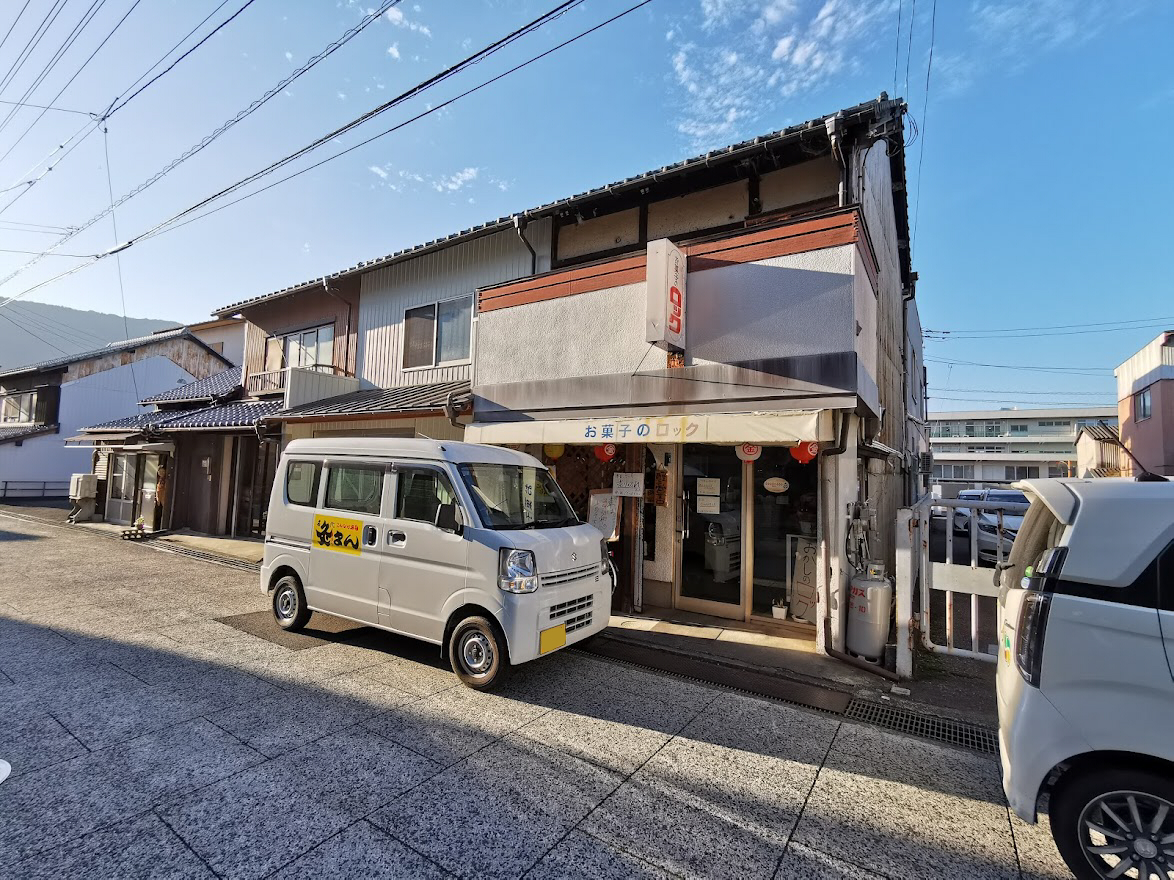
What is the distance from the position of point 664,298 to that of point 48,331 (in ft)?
298

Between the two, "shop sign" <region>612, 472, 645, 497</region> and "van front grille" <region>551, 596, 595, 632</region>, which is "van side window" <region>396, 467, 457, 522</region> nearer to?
"van front grille" <region>551, 596, 595, 632</region>

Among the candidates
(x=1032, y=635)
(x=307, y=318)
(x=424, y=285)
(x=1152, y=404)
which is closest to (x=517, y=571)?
(x=1032, y=635)

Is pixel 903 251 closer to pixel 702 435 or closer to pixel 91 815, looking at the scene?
pixel 702 435

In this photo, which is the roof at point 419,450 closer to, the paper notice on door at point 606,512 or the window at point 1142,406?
the paper notice on door at point 606,512

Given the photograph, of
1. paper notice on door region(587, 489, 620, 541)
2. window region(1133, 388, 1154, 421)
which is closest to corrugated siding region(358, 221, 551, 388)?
paper notice on door region(587, 489, 620, 541)

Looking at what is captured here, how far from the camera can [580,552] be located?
5098mm

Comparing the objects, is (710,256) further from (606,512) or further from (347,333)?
(347,333)

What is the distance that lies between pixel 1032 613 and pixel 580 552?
3413 mm

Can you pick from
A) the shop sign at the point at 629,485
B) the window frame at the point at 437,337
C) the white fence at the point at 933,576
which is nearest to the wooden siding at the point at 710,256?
the window frame at the point at 437,337

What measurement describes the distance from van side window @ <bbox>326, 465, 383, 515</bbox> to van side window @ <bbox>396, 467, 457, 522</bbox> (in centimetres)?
32

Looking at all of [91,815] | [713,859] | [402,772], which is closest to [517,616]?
[402,772]

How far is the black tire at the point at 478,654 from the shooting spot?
4457mm

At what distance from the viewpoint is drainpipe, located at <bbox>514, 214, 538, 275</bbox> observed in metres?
9.00

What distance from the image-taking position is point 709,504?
284 inches
